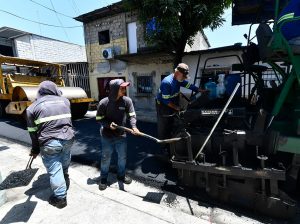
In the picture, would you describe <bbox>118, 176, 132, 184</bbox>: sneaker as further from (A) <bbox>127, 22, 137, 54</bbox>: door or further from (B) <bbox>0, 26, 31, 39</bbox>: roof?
(B) <bbox>0, 26, 31, 39</bbox>: roof

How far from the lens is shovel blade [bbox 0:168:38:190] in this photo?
331 centimetres

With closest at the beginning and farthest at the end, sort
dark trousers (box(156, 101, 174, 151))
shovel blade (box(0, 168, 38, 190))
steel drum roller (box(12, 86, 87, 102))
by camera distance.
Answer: shovel blade (box(0, 168, 38, 190)), dark trousers (box(156, 101, 174, 151)), steel drum roller (box(12, 86, 87, 102))

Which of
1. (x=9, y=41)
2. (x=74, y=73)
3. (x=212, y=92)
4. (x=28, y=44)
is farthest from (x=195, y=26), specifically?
(x=9, y=41)

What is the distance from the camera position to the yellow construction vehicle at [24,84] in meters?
6.72

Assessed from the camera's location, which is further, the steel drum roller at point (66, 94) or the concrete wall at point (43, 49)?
the concrete wall at point (43, 49)

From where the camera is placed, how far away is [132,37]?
10891 millimetres

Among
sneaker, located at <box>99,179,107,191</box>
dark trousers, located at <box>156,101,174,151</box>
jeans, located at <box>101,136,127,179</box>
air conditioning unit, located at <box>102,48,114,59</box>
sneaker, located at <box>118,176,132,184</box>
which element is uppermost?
air conditioning unit, located at <box>102,48,114,59</box>

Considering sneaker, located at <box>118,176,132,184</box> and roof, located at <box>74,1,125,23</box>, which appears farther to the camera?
roof, located at <box>74,1,125,23</box>

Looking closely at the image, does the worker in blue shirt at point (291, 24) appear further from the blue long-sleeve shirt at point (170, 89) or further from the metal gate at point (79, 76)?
the metal gate at point (79, 76)

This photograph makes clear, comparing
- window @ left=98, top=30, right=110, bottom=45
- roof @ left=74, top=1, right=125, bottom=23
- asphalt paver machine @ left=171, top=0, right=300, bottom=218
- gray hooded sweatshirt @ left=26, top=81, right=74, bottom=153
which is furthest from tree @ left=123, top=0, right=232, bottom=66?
window @ left=98, top=30, right=110, bottom=45

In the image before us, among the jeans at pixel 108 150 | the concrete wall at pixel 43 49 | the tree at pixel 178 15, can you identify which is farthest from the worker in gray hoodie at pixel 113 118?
the concrete wall at pixel 43 49

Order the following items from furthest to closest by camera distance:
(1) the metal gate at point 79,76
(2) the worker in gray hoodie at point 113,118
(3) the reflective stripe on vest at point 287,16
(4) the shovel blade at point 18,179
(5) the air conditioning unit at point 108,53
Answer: (1) the metal gate at point 79,76, (5) the air conditioning unit at point 108,53, (4) the shovel blade at point 18,179, (2) the worker in gray hoodie at point 113,118, (3) the reflective stripe on vest at point 287,16

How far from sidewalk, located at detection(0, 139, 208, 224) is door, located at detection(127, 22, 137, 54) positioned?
8.67 m

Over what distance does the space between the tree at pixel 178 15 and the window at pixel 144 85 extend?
11.1 feet
